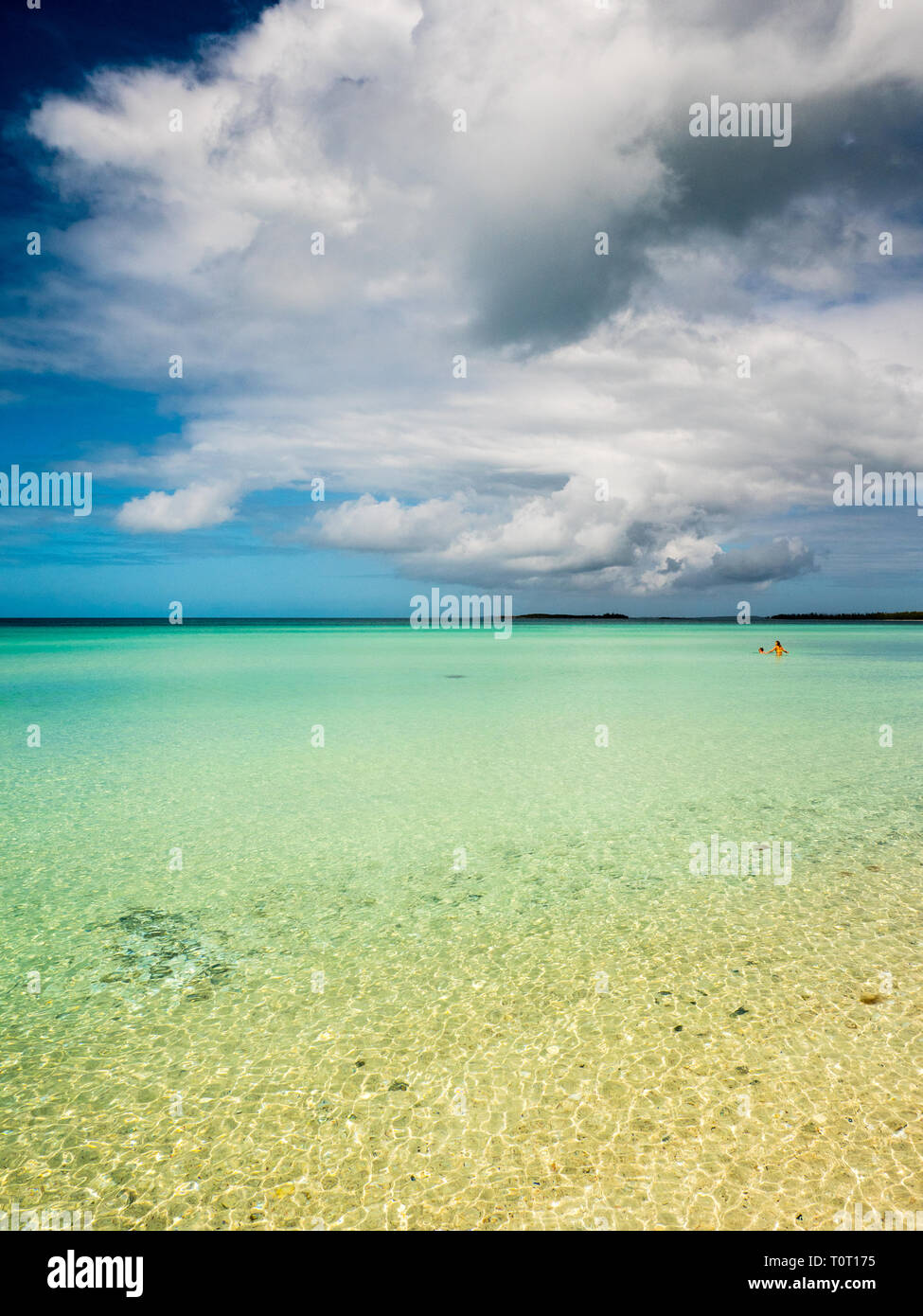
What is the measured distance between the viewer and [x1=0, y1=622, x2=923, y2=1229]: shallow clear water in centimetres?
362

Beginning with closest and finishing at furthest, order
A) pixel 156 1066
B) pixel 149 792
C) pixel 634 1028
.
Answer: pixel 156 1066 < pixel 634 1028 < pixel 149 792

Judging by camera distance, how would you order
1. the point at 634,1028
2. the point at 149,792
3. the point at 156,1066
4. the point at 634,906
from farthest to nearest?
the point at 149,792 < the point at 634,906 < the point at 634,1028 < the point at 156,1066

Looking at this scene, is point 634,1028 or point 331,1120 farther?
point 634,1028

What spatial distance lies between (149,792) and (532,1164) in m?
9.76

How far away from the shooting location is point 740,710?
21.0m

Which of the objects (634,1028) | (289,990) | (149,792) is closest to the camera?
(634,1028)

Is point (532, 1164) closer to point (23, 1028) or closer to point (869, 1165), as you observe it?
point (869, 1165)

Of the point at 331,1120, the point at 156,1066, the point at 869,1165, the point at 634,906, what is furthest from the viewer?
the point at 634,906

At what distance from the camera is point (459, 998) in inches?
212

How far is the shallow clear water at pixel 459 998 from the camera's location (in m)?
3.62

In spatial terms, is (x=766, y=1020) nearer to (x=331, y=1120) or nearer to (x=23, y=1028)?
(x=331, y=1120)
